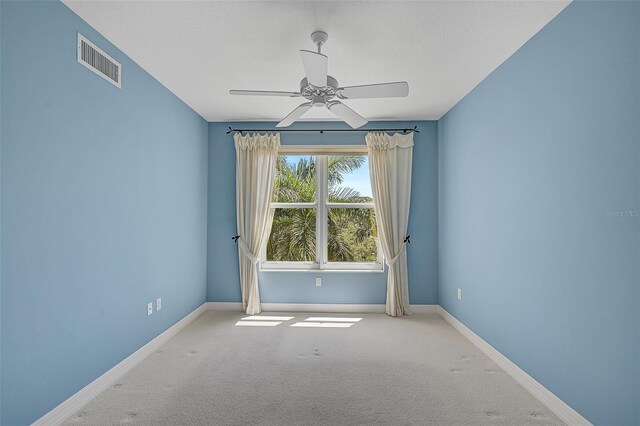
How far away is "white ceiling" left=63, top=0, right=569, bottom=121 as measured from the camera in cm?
204

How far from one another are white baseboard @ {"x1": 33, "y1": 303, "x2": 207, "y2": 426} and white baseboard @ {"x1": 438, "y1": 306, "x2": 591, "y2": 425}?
3.02 meters

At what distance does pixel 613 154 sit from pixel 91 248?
3166 mm

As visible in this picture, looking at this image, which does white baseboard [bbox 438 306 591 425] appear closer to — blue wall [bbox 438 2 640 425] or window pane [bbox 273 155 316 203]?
blue wall [bbox 438 2 640 425]

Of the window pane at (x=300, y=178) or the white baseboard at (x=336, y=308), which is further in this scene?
the window pane at (x=300, y=178)

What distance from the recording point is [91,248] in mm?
2248

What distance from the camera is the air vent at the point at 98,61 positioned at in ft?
7.15

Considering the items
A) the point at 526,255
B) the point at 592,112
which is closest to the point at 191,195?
the point at 526,255

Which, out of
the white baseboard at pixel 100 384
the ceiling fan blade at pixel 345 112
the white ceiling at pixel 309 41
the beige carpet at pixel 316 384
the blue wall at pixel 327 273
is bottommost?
the beige carpet at pixel 316 384

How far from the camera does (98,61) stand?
233cm

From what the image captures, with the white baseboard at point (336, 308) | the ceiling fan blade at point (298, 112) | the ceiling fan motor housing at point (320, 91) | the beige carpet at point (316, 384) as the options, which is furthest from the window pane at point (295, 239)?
the ceiling fan motor housing at point (320, 91)

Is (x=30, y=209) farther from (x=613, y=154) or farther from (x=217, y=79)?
(x=613, y=154)

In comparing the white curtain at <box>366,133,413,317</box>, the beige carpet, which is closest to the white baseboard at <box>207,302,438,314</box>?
the white curtain at <box>366,133,413,317</box>

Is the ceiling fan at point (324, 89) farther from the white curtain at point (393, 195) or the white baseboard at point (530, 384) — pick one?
the white baseboard at point (530, 384)

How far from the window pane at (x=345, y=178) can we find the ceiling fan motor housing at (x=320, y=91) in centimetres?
187
